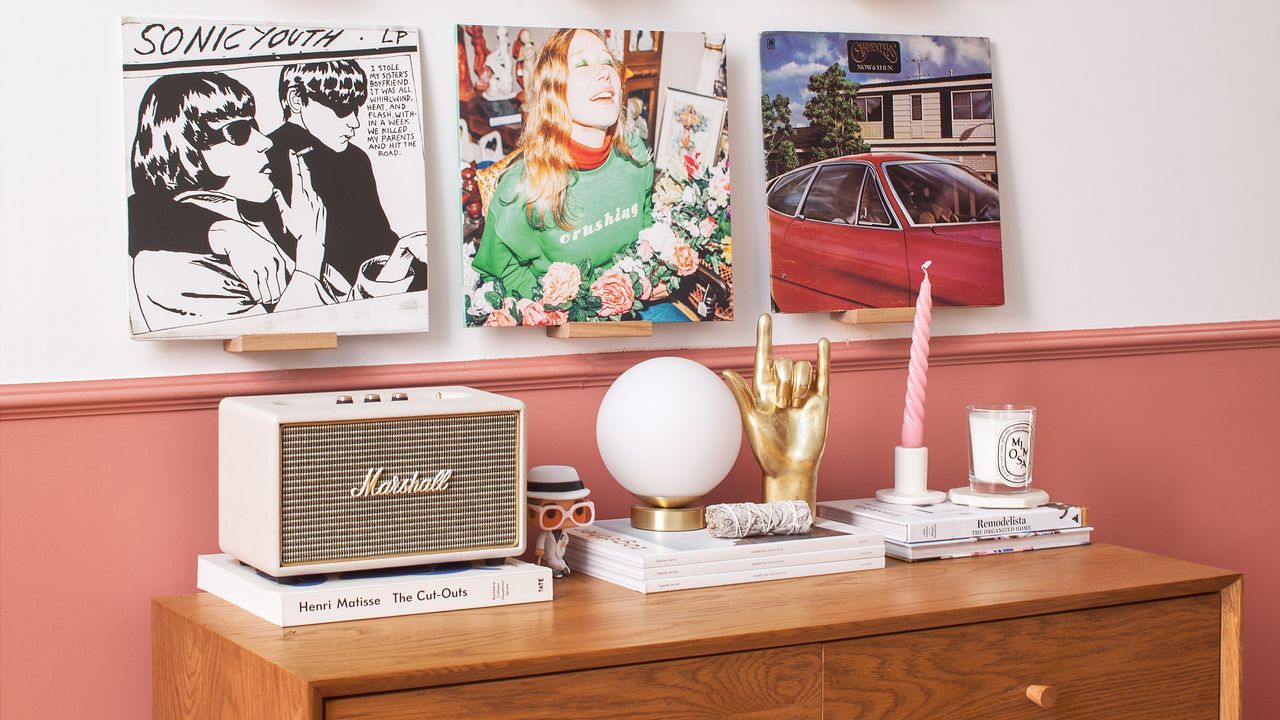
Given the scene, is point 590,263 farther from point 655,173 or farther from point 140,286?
point 140,286

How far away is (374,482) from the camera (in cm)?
130

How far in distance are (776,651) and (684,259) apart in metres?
0.68

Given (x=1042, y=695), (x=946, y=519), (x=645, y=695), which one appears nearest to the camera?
(x=645, y=695)

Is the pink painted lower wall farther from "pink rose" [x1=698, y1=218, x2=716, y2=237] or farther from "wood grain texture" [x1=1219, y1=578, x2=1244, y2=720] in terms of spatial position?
"wood grain texture" [x1=1219, y1=578, x2=1244, y2=720]

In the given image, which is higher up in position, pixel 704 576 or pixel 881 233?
pixel 881 233

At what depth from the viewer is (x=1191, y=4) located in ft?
6.97

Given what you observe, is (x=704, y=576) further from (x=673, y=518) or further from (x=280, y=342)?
(x=280, y=342)

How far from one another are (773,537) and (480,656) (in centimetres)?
47

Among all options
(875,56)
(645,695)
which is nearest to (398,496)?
(645,695)

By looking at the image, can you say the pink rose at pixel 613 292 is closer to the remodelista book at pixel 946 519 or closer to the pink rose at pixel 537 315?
the pink rose at pixel 537 315

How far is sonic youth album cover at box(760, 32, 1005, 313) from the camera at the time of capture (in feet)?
6.05

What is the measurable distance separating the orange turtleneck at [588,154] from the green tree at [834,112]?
1.09 ft

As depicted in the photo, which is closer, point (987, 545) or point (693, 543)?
point (693, 543)

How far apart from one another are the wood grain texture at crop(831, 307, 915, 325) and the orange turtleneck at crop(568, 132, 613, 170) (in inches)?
17.4
